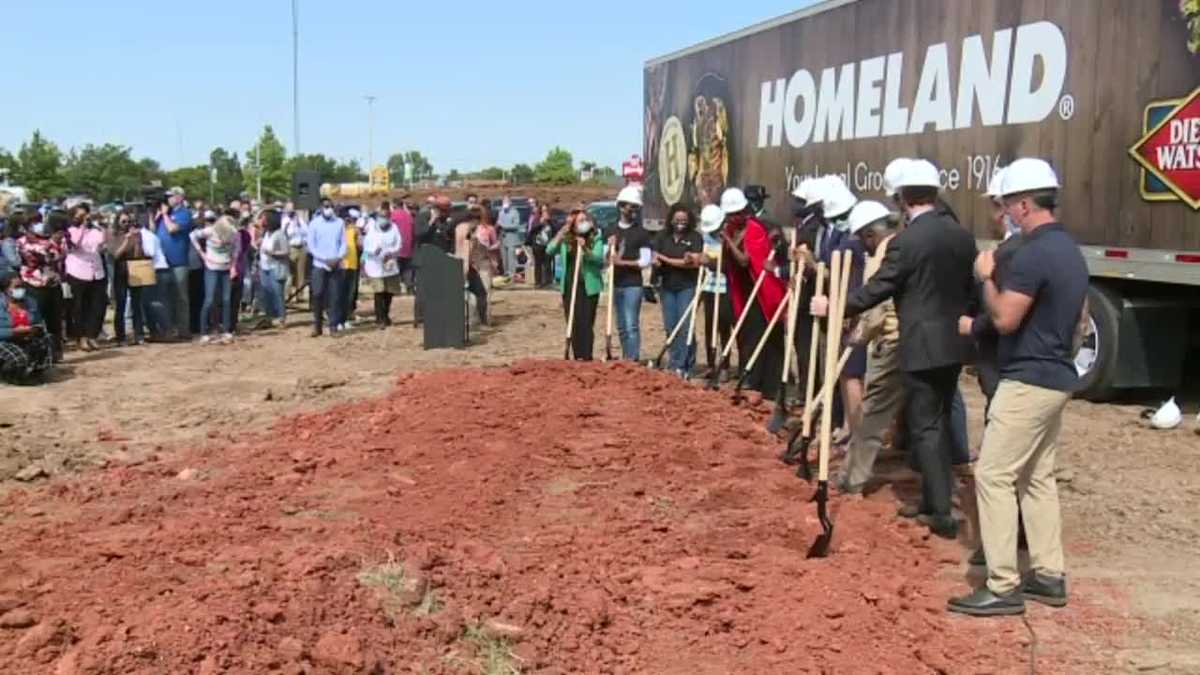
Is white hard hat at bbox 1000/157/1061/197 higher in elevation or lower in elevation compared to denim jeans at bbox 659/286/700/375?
higher

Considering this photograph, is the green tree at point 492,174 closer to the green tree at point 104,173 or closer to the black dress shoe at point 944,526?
the green tree at point 104,173

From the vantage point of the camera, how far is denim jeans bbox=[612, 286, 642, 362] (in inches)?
440

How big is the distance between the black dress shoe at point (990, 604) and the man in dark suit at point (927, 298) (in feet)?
3.79

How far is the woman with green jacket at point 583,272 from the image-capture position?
11469 millimetres

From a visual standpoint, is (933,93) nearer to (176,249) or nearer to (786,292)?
(786,292)

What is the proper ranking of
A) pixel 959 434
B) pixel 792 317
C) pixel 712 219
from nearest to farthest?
pixel 959 434 < pixel 792 317 < pixel 712 219

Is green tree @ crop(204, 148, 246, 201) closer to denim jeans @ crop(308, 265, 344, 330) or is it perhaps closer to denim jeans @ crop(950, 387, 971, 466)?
denim jeans @ crop(308, 265, 344, 330)

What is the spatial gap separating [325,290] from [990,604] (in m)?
12.4

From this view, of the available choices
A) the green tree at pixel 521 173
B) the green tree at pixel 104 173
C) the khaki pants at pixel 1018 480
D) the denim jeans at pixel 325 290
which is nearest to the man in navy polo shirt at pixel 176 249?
the denim jeans at pixel 325 290

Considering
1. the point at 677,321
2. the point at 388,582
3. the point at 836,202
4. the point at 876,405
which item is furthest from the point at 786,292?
the point at 388,582

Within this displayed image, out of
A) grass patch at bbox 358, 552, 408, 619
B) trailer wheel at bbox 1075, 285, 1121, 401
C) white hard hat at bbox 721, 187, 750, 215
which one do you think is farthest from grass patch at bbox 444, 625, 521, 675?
trailer wheel at bbox 1075, 285, 1121, 401

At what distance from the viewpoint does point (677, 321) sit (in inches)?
442

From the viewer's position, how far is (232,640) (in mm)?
3973

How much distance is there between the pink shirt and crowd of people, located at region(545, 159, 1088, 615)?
7.72 meters
